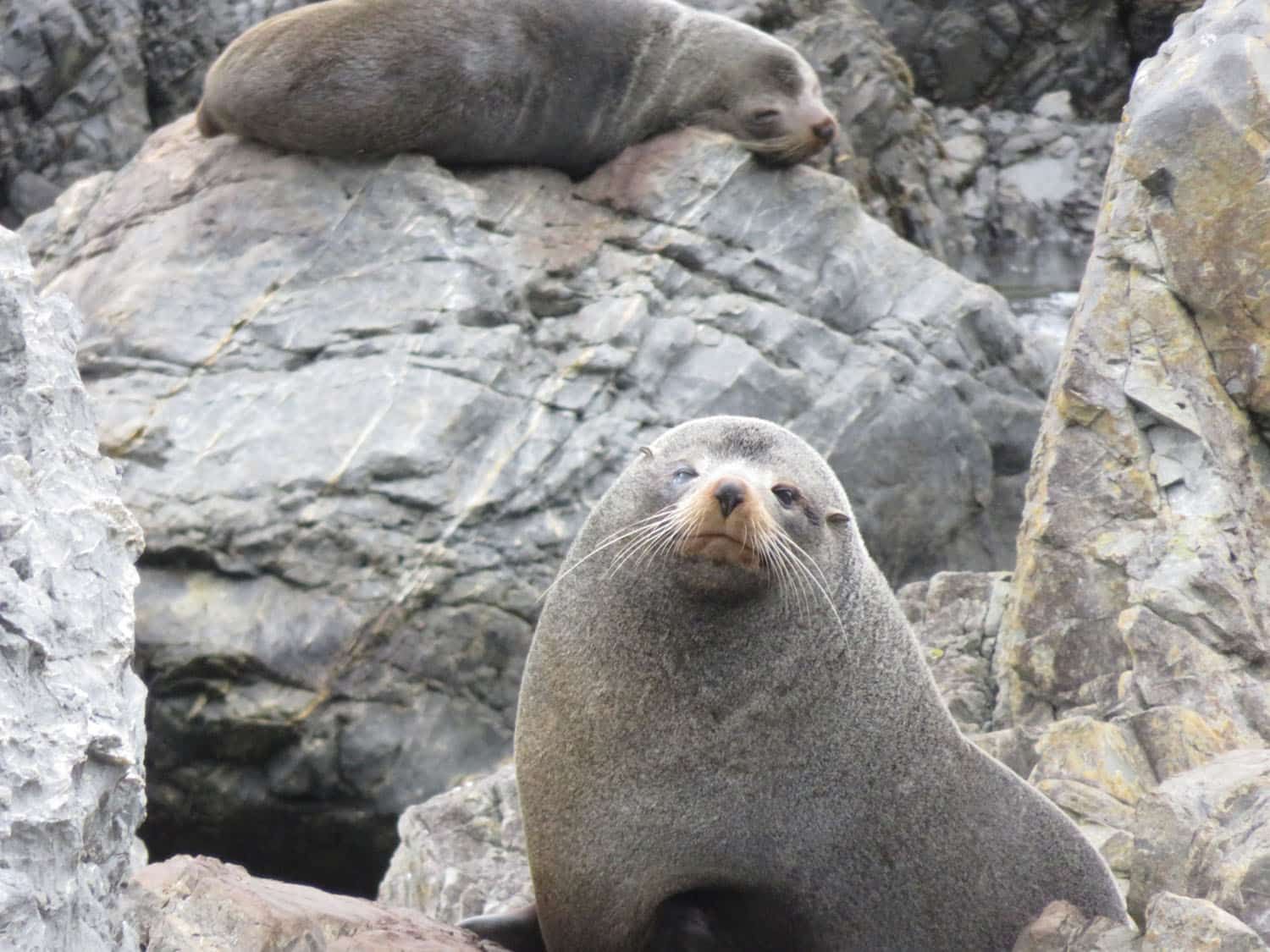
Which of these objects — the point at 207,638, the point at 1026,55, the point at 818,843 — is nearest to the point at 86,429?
the point at 818,843

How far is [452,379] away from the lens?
8.95 metres

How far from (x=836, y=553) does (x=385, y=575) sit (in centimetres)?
360

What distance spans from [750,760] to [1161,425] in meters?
2.96

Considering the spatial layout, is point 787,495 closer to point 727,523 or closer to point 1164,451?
point 727,523

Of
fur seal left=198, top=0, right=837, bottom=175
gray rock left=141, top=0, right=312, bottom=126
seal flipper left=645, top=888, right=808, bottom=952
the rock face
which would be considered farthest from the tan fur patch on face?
gray rock left=141, top=0, right=312, bottom=126

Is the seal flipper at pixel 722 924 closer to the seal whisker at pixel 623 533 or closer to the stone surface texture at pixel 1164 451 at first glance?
the seal whisker at pixel 623 533

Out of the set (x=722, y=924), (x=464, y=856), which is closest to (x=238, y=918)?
(x=722, y=924)

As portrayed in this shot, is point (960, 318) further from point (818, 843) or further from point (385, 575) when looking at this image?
point (818, 843)

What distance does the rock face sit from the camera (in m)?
3.01

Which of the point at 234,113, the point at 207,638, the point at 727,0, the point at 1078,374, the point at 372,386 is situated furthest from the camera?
the point at 727,0

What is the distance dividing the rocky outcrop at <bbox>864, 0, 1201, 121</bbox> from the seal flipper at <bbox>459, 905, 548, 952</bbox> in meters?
14.7

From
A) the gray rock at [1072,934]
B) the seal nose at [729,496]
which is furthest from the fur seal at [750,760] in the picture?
the gray rock at [1072,934]

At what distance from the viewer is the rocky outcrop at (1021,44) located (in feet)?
61.3

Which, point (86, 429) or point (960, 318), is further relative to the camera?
point (960, 318)
